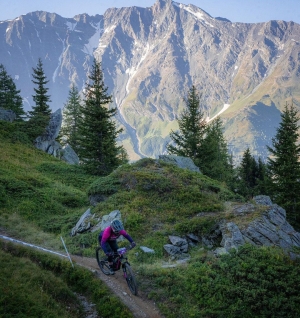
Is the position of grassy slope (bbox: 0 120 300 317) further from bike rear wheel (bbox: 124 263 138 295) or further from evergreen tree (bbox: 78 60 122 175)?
evergreen tree (bbox: 78 60 122 175)

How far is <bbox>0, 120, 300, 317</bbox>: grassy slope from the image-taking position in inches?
369

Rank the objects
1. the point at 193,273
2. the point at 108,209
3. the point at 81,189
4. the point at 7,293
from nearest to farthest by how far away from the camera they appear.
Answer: the point at 7,293, the point at 193,273, the point at 108,209, the point at 81,189

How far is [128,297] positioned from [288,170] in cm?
2406

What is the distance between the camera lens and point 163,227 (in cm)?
1534

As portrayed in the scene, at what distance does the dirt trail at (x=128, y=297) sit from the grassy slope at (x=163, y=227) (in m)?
0.29

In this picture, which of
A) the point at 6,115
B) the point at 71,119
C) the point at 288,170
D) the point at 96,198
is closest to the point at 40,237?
the point at 96,198

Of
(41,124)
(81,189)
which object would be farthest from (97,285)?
(41,124)

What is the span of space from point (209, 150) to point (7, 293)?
31.3m

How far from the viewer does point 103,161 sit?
32.9m

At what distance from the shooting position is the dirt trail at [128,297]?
9359 millimetres

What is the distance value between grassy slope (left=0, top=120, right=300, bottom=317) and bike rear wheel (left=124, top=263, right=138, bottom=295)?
1.65ft

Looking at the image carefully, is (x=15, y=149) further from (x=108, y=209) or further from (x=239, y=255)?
(x=239, y=255)

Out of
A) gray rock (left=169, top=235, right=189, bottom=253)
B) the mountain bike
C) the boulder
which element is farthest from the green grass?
gray rock (left=169, top=235, right=189, bottom=253)

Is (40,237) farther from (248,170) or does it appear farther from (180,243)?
(248,170)
